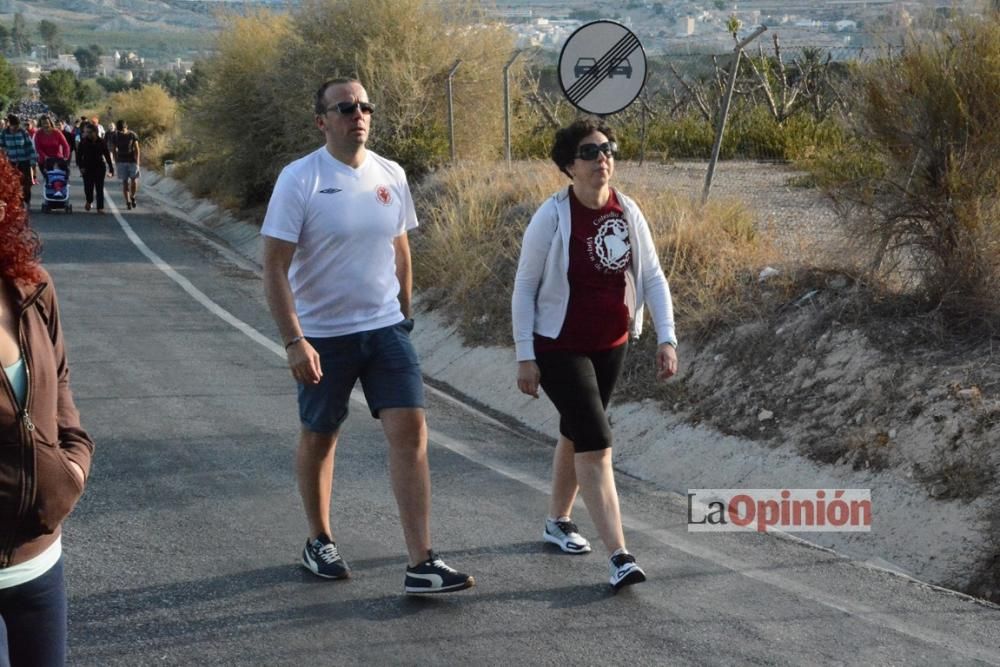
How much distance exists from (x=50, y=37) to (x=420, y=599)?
194 m

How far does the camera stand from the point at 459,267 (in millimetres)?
12477

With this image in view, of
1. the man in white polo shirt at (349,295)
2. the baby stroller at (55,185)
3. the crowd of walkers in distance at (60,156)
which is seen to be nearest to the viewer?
the man in white polo shirt at (349,295)

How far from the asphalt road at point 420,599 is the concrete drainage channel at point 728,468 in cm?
33

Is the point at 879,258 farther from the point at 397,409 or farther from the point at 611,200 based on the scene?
the point at 397,409

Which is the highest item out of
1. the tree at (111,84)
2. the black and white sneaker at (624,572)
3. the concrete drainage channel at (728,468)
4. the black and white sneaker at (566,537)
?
the black and white sneaker at (624,572)

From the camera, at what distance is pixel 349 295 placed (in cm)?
552

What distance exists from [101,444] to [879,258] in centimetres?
476

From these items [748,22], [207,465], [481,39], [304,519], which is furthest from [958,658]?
[748,22]

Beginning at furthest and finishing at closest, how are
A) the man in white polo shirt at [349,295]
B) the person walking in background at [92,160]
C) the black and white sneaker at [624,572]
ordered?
1. the person walking in background at [92,160]
2. the black and white sneaker at [624,572]
3. the man in white polo shirt at [349,295]

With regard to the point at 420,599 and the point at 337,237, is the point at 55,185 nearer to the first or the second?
the point at 337,237

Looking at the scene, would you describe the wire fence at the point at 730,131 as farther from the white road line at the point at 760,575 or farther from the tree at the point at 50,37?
the tree at the point at 50,37

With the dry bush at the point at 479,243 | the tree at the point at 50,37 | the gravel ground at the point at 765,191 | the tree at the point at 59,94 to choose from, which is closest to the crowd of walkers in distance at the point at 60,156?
the gravel ground at the point at 765,191

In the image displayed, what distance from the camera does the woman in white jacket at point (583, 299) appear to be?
5.68m

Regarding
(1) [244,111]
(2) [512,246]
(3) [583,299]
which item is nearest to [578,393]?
(3) [583,299]
